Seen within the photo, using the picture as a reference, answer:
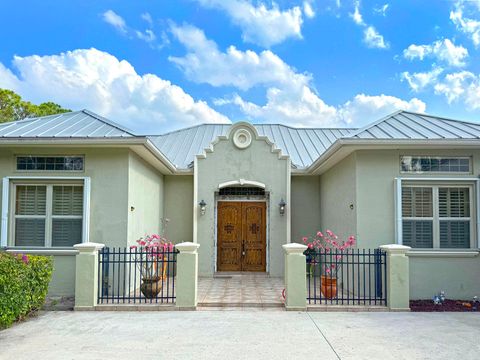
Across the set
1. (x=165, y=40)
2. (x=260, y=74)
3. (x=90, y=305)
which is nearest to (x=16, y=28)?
(x=165, y=40)

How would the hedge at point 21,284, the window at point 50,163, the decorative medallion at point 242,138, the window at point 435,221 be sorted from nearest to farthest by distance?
the hedge at point 21,284 → the window at point 435,221 → the window at point 50,163 → the decorative medallion at point 242,138

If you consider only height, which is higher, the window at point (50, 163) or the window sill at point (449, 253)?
the window at point (50, 163)

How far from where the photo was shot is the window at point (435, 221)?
342 inches

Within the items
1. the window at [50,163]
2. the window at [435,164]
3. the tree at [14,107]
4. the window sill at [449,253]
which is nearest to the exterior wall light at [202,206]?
the window at [50,163]

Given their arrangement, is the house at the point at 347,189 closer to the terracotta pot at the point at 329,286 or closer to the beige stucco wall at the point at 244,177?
the terracotta pot at the point at 329,286

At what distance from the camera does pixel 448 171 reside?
8.71 metres

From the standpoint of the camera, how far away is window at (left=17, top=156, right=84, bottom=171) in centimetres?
897

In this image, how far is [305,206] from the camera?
12.8 m

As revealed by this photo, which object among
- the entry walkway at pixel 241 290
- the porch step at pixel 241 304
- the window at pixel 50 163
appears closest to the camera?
the porch step at pixel 241 304

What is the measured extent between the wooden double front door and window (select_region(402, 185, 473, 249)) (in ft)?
15.9

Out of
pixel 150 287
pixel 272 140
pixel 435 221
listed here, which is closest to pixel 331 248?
pixel 435 221

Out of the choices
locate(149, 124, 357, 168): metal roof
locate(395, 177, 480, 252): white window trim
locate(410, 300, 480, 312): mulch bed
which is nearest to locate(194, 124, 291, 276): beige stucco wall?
locate(149, 124, 357, 168): metal roof

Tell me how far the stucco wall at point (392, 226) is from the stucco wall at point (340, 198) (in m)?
0.23

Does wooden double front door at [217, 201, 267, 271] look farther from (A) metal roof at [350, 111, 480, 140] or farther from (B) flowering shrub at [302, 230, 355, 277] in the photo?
(A) metal roof at [350, 111, 480, 140]
